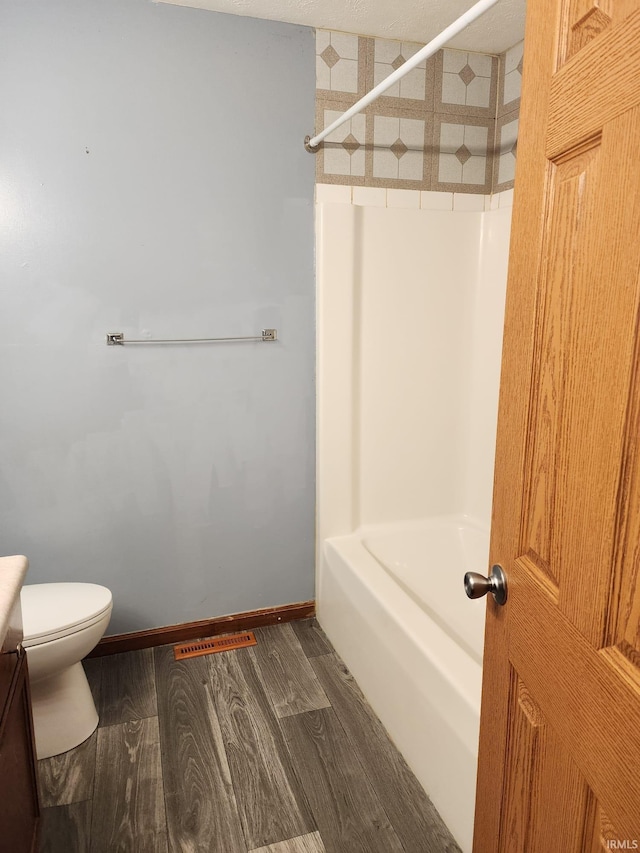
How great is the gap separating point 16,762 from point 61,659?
619mm

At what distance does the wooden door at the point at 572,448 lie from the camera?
0.65m

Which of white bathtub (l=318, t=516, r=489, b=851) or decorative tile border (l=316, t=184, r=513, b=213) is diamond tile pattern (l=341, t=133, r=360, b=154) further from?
white bathtub (l=318, t=516, r=489, b=851)

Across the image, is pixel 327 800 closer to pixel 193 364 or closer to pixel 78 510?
pixel 78 510

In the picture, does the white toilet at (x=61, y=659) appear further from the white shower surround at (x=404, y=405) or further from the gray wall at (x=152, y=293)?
the white shower surround at (x=404, y=405)

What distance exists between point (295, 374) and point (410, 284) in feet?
1.92

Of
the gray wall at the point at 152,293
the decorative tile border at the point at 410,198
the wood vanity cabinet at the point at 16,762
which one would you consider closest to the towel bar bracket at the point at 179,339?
the gray wall at the point at 152,293

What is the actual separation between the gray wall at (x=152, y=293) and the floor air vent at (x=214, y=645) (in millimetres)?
106

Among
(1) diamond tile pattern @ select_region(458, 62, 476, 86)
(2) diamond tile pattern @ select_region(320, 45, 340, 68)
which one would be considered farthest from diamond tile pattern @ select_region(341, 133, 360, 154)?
(1) diamond tile pattern @ select_region(458, 62, 476, 86)

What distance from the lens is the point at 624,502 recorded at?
2.16 ft

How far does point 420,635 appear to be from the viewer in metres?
1.69

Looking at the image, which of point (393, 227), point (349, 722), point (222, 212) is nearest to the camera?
point (349, 722)

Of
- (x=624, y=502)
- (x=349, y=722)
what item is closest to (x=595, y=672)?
(x=624, y=502)

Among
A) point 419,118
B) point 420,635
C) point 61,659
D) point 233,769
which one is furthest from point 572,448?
point 419,118

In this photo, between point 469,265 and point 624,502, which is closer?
point 624,502
